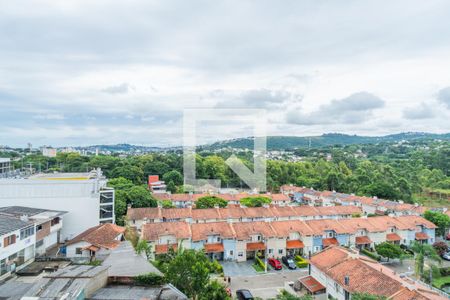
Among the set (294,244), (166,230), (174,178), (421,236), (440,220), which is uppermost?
(174,178)

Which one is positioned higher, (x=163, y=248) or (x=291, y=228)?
(x=291, y=228)

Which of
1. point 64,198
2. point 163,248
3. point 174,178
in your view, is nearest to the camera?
point 163,248

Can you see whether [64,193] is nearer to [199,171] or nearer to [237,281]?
[237,281]

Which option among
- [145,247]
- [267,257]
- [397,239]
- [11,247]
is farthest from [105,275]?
[397,239]

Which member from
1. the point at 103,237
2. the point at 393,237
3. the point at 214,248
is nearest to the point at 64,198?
the point at 103,237

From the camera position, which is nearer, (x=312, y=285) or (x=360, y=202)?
(x=312, y=285)

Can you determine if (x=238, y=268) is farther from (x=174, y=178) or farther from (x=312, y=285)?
(x=174, y=178)
